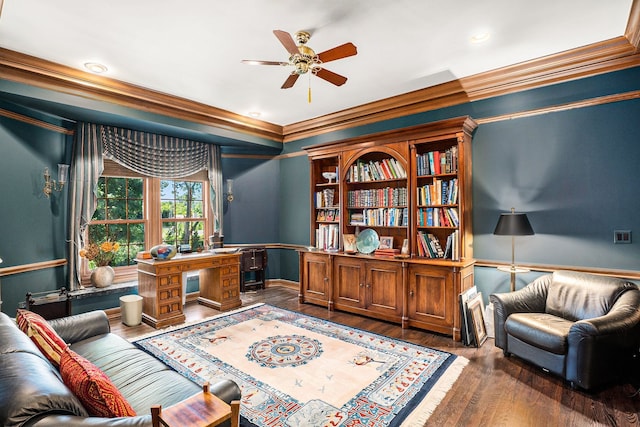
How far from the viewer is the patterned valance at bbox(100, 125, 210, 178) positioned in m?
4.30

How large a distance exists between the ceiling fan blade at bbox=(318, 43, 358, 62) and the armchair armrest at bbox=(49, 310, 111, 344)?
2.77 metres

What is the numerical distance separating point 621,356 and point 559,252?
1.13 meters

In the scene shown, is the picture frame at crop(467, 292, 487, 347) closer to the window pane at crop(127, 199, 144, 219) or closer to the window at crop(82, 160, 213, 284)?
the window at crop(82, 160, 213, 284)

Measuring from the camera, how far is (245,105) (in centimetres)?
460

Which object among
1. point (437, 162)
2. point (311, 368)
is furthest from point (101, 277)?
point (437, 162)

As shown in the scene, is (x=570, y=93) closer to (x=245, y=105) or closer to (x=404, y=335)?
(x=404, y=335)

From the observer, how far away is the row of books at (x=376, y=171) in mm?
4241

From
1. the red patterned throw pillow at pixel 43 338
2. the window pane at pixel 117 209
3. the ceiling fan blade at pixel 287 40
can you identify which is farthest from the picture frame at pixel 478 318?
the window pane at pixel 117 209

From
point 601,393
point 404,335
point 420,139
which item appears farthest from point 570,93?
point 404,335

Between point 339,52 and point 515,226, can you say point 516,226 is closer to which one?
point 515,226

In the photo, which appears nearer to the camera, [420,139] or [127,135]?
[420,139]

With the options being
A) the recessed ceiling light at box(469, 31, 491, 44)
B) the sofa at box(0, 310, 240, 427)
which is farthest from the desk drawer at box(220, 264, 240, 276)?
the recessed ceiling light at box(469, 31, 491, 44)

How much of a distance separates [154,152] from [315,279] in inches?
118

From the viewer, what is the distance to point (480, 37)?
2844 mm
